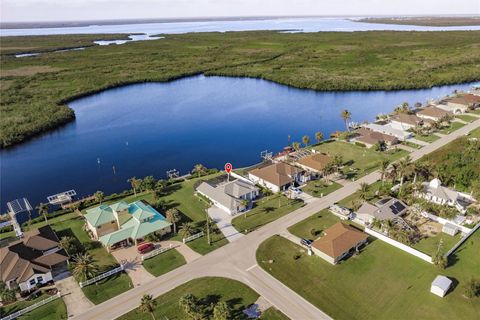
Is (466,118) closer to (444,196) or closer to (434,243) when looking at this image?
(444,196)

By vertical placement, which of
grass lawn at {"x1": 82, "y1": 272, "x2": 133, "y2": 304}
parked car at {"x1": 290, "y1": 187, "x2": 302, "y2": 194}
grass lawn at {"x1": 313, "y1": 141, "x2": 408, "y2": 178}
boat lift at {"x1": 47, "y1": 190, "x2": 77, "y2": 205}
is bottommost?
grass lawn at {"x1": 82, "y1": 272, "x2": 133, "y2": 304}

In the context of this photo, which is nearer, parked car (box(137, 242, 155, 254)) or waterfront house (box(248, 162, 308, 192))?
parked car (box(137, 242, 155, 254))

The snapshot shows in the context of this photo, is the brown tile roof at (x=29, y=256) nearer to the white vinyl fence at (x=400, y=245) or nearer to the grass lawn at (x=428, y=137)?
the white vinyl fence at (x=400, y=245)

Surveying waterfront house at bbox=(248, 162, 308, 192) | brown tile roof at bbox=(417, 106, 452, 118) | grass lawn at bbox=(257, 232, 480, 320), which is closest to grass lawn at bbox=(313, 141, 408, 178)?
waterfront house at bbox=(248, 162, 308, 192)

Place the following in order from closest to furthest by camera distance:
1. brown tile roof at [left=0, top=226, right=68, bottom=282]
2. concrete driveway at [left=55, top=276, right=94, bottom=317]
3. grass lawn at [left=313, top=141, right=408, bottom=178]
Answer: concrete driveway at [left=55, top=276, right=94, bottom=317], brown tile roof at [left=0, top=226, right=68, bottom=282], grass lawn at [left=313, top=141, right=408, bottom=178]

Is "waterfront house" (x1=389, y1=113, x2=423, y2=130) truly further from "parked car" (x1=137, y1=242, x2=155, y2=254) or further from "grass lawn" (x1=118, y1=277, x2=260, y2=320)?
"parked car" (x1=137, y1=242, x2=155, y2=254)

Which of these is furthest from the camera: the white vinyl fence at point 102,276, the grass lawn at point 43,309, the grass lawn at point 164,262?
the grass lawn at point 164,262

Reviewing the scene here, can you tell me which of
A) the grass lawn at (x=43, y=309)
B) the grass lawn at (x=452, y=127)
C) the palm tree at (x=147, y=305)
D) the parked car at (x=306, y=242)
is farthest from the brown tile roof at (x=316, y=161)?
the grass lawn at (x=43, y=309)
